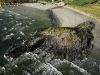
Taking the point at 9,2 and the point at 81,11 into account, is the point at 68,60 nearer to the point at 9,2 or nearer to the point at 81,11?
the point at 81,11

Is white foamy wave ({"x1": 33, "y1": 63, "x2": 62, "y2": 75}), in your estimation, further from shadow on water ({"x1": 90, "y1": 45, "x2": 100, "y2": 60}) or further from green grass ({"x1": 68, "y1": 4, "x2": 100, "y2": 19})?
green grass ({"x1": 68, "y1": 4, "x2": 100, "y2": 19})

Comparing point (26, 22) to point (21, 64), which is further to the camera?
point (26, 22)

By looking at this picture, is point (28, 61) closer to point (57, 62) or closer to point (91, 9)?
point (57, 62)

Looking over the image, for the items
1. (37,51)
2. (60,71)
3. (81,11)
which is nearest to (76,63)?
(60,71)

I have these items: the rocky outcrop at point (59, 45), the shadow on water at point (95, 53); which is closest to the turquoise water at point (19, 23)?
the rocky outcrop at point (59, 45)

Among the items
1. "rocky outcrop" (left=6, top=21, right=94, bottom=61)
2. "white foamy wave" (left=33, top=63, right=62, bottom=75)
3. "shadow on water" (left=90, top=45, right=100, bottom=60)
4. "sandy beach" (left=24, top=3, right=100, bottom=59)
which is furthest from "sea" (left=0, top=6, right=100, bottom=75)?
"sandy beach" (left=24, top=3, right=100, bottom=59)

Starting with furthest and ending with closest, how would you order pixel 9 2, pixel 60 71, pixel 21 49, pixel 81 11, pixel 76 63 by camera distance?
pixel 9 2 < pixel 81 11 < pixel 21 49 < pixel 76 63 < pixel 60 71

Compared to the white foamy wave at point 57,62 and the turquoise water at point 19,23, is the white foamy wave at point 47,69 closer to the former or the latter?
the white foamy wave at point 57,62
